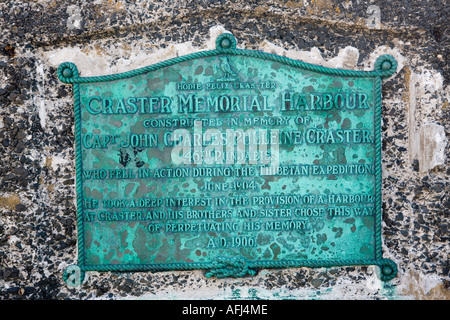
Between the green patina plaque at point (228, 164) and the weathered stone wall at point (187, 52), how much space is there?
0.07 m

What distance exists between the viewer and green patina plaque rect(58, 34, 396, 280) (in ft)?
6.93

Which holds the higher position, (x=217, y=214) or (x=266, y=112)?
(x=266, y=112)

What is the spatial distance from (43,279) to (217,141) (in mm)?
1187

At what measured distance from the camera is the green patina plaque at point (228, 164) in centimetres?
211

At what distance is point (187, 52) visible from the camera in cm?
214

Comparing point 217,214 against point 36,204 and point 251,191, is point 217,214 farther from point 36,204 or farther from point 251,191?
point 36,204

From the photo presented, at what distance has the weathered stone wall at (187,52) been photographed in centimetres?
213

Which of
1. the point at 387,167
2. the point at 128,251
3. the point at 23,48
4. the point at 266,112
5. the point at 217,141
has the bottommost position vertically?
the point at 128,251

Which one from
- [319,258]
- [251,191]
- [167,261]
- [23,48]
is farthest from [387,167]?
[23,48]

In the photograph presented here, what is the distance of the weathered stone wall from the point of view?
6.98 ft

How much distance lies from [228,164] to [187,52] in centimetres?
63

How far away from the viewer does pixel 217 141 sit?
2.11 meters

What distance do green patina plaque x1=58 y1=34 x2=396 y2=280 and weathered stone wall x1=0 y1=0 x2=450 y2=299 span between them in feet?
0.24

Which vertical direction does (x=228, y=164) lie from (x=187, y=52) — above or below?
below
